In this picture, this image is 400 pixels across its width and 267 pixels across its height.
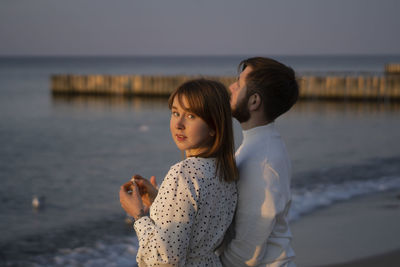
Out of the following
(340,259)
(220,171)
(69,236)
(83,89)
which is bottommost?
(83,89)

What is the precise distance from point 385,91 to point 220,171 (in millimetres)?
31773

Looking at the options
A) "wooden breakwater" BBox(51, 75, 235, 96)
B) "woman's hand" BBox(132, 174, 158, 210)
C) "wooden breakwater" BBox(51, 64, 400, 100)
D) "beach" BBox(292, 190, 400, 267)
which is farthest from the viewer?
"wooden breakwater" BBox(51, 75, 235, 96)

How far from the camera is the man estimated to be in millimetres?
2381

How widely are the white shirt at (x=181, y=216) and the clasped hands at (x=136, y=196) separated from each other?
11cm

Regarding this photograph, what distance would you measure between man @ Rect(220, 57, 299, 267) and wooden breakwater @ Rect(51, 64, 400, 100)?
91.9 feet

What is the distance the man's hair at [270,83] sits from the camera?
2477mm

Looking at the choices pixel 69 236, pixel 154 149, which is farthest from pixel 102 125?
pixel 69 236

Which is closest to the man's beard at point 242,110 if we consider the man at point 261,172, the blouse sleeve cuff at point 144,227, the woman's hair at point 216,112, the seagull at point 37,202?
the man at point 261,172

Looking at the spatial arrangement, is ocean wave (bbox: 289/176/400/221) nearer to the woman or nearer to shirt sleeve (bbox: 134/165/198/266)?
the woman

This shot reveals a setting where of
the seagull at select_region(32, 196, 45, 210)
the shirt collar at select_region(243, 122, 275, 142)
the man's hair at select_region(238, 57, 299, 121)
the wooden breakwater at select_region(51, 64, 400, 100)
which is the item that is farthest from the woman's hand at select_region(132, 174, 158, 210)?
the wooden breakwater at select_region(51, 64, 400, 100)

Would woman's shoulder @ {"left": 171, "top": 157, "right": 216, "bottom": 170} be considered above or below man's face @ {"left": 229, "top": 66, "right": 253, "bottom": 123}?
below

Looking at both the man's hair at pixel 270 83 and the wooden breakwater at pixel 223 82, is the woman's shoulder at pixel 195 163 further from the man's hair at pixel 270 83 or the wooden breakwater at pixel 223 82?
the wooden breakwater at pixel 223 82

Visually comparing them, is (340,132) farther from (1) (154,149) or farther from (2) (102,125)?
(2) (102,125)

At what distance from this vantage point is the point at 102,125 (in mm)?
25219
